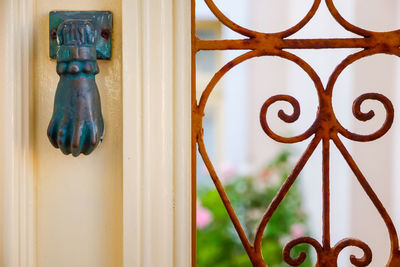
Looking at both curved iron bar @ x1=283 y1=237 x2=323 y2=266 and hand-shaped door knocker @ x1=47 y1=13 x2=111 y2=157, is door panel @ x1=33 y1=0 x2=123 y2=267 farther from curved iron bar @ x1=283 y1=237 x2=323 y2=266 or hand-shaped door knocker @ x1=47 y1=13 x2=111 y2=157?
curved iron bar @ x1=283 y1=237 x2=323 y2=266

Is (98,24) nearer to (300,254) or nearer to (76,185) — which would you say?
(76,185)

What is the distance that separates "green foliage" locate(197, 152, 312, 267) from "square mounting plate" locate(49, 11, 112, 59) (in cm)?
110

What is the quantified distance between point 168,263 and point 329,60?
128cm

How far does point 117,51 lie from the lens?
0.55m

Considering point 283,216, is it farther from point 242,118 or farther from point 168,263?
point 168,263

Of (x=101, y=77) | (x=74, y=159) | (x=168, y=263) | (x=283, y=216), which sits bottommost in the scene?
(x=283, y=216)

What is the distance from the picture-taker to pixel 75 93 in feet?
1.61

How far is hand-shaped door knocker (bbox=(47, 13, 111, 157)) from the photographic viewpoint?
484 millimetres

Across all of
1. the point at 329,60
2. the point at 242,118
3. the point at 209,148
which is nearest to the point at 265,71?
the point at 242,118

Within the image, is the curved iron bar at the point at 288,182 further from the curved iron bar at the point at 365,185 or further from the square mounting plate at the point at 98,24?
the square mounting plate at the point at 98,24

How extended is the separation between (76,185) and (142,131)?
12 cm

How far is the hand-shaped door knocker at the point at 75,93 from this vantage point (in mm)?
484

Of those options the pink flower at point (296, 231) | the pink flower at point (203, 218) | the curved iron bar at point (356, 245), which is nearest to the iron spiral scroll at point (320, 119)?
the curved iron bar at point (356, 245)

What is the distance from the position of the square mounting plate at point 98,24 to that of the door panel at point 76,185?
1 cm
